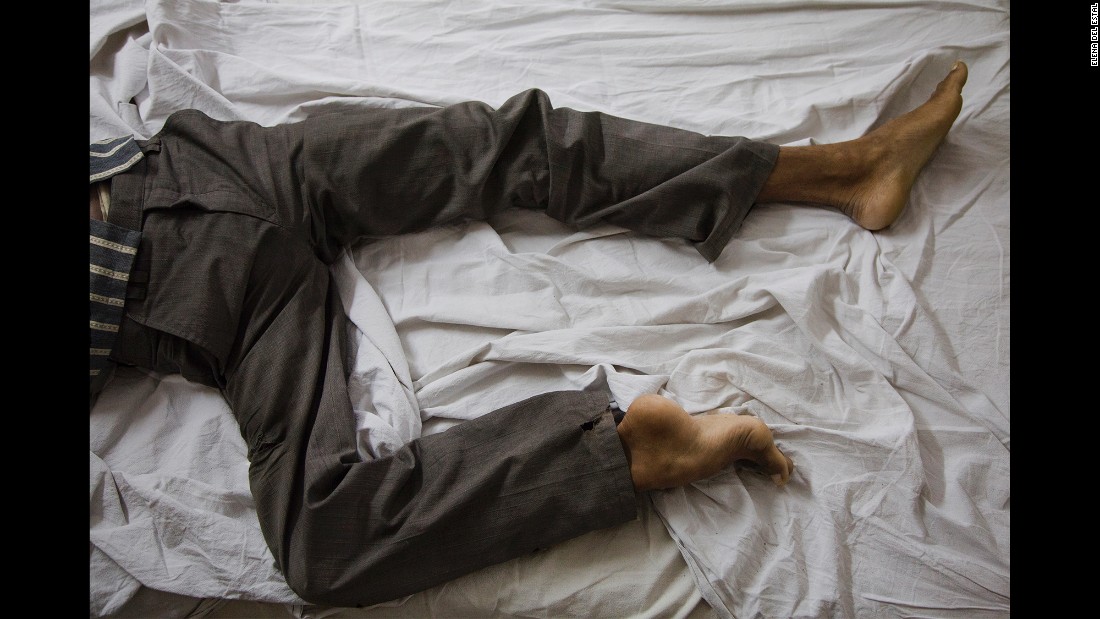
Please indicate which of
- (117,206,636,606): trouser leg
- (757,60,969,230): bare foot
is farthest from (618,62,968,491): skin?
(117,206,636,606): trouser leg

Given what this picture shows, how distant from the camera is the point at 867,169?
1.17m

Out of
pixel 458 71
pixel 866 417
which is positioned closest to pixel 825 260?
pixel 866 417

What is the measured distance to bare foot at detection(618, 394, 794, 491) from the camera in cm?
98

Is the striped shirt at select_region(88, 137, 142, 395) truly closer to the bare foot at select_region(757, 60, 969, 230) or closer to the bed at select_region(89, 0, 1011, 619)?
the bed at select_region(89, 0, 1011, 619)

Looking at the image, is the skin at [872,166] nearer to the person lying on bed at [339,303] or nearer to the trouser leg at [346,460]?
the person lying on bed at [339,303]

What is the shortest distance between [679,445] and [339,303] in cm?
51

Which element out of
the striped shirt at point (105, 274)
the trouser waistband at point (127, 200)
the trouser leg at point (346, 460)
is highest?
the trouser waistband at point (127, 200)

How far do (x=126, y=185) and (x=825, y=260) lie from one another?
0.97m

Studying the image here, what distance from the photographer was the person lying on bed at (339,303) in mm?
961

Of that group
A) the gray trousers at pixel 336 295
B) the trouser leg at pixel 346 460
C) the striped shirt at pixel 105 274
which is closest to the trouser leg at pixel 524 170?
the gray trousers at pixel 336 295

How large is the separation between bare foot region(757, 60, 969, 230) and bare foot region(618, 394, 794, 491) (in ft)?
1.25

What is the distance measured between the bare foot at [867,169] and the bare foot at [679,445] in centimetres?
38

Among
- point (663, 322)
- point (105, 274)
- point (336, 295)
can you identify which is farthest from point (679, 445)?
point (105, 274)
